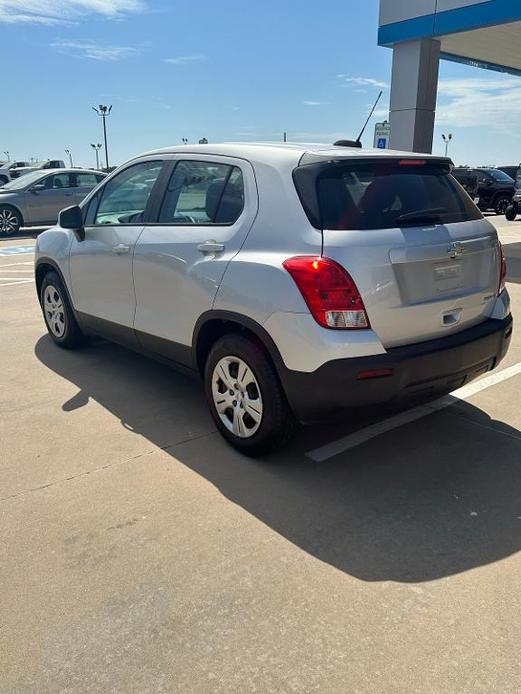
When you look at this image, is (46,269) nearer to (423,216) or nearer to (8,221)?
(423,216)

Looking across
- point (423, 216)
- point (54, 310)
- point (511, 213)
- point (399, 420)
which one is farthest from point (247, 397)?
point (511, 213)

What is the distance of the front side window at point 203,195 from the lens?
136 inches

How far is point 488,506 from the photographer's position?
9.86 ft

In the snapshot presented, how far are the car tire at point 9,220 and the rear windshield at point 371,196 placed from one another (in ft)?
44.3

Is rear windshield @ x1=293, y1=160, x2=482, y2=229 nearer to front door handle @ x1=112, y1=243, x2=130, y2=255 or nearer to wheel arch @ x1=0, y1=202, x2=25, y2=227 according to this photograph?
front door handle @ x1=112, y1=243, x2=130, y2=255

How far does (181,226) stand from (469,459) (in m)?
2.28

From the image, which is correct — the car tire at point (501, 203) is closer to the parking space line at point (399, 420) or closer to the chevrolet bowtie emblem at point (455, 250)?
the parking space line at point (399, 420)

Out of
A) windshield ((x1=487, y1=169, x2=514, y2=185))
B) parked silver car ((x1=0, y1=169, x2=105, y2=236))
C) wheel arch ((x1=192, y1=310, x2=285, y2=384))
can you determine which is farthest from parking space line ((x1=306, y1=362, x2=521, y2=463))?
windshield ((x1=487, y1=169, x2=514, y2=185))

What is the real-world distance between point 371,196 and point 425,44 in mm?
11603

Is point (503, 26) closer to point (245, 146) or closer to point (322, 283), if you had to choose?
point (245, 146)

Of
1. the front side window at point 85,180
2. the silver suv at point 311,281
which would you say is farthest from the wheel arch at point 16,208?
the silver suv at point 311,281

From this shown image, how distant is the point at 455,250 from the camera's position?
10.5 feet

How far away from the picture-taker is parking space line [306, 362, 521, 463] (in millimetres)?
3594

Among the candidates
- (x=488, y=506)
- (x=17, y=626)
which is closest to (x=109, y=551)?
(x=17, y=626)
